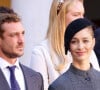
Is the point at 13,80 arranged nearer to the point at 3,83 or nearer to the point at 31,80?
the point at 3,83

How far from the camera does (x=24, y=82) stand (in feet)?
12.3

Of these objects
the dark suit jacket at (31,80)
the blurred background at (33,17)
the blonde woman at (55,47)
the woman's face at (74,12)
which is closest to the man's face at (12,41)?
the dark suit jacket at (31,80)

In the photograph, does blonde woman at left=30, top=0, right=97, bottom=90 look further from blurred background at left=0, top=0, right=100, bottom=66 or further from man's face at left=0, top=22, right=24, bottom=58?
blurred background at left=0, top=0, right=100, bottom=66

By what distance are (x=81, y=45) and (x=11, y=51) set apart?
19.7 inches

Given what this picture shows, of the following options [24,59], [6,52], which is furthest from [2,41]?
[24,59]

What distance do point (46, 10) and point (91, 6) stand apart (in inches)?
196

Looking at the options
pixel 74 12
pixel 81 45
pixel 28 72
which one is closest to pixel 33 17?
pixel 74 12

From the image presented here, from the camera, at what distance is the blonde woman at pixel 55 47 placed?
14.0 feet

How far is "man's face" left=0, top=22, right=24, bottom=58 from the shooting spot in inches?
145

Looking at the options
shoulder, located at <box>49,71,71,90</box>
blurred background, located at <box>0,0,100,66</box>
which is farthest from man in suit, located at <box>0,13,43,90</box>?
blurred background, located at <box>0,0,100,66</box>

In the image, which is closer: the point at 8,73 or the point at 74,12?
the point at 8,73

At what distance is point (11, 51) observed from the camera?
3.69 meters

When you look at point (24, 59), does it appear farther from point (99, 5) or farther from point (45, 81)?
point (99, 5)

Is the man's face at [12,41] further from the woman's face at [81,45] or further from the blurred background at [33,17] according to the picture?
the blurred background at [33,17]
